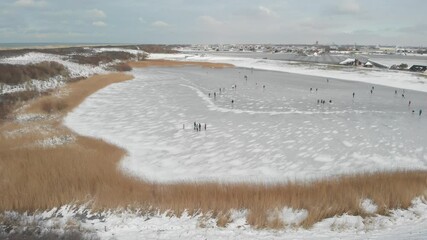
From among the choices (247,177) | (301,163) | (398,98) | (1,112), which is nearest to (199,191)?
(247,177)

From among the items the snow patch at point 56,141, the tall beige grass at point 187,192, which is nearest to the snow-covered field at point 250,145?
the snow patch at point 56,141

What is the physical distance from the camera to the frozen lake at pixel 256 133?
14.1m

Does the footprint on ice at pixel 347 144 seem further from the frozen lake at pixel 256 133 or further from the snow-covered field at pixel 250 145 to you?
the snow-covered field at pixel 250 145

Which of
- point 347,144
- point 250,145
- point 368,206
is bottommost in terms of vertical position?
point 250,145

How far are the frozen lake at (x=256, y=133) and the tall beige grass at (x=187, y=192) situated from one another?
4.75 ft

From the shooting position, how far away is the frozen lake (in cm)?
1411

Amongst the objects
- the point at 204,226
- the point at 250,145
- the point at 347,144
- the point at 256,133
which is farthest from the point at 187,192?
the point at 347,144

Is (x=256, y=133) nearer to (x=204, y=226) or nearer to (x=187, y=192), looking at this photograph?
(x=187, y=192)

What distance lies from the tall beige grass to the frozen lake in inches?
57.0

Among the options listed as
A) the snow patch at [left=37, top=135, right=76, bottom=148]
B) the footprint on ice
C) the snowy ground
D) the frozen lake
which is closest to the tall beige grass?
the snowy ground

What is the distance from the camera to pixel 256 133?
1938 centimetres

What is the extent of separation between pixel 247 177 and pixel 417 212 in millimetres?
5344

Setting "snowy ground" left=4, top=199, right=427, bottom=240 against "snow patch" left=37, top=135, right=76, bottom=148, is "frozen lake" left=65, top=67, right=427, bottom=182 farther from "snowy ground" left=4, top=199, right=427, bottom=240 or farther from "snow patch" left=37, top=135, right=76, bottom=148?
"snowy ground" left=4, top=199, right=427, bottom=240

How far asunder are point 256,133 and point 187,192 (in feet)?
30.1
